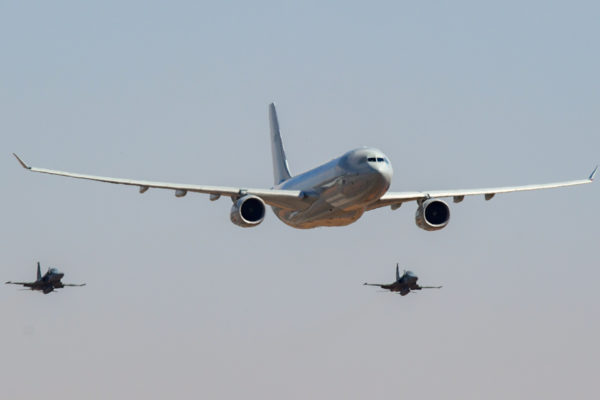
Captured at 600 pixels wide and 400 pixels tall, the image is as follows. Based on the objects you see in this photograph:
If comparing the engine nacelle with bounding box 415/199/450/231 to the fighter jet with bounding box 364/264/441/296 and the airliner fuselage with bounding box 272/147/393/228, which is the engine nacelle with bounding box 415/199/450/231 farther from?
the fighter jet with bounding box 364/264/441/296

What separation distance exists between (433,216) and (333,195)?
7052 mm

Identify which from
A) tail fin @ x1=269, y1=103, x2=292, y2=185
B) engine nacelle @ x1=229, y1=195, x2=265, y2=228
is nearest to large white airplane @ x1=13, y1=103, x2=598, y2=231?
engine nacelle @ x1=229, y1=195, x2=265, y2=228

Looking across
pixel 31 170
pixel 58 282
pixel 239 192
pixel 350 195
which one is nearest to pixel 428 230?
pixel 350 195

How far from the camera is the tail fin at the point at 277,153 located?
108750 mm

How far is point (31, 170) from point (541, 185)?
37314 millimetres

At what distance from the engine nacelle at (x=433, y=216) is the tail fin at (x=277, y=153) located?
23323mm

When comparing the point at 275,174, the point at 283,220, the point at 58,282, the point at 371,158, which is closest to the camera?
the point at 371,158

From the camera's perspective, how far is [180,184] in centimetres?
8538

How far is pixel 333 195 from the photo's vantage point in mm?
83875

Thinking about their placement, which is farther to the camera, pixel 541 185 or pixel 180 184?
pixel 541 185

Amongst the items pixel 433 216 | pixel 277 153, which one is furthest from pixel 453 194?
pixel 277 153

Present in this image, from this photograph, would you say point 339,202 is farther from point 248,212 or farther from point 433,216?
point 433,216

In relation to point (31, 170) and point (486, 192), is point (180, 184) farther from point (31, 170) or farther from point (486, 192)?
point (486, 192)

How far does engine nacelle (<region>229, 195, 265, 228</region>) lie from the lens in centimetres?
8325
